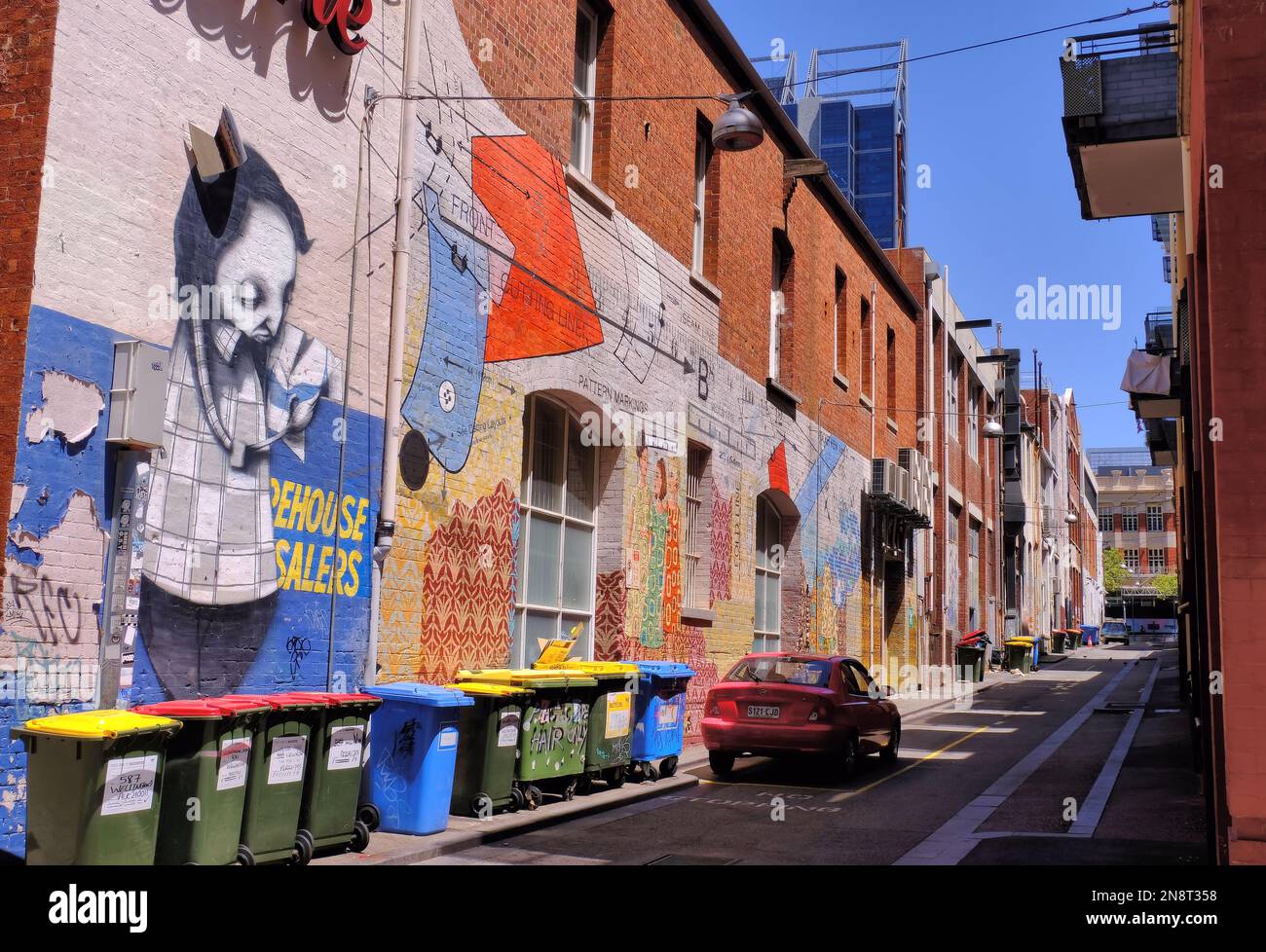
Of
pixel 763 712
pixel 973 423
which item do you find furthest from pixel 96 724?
pixel 973 423

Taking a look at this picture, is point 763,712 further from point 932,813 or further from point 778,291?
point 778,291

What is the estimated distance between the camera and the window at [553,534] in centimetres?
1305

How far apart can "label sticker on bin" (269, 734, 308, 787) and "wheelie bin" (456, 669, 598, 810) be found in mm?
2396

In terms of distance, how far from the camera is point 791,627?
70.8 feet

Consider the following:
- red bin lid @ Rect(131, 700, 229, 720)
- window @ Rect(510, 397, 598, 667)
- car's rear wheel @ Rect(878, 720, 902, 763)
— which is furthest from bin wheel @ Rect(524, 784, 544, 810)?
car's rear wheel @ Rect(878, 720, 902, 763)

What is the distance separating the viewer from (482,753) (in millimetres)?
9781

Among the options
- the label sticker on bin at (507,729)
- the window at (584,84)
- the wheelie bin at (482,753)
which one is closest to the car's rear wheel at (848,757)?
the label sticker on bin at (507,729)

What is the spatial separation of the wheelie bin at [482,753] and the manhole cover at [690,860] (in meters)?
1.79

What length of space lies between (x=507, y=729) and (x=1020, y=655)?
3386 cm

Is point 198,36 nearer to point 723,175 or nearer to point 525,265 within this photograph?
point 525,265

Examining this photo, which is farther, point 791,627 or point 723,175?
point 791,627

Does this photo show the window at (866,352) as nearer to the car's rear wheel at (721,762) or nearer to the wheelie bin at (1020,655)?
the car's rear wheel at (721,762)

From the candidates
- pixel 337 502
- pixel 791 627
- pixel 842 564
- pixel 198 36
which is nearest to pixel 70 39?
pixel 198 36

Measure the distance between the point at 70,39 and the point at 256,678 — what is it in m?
4.55
